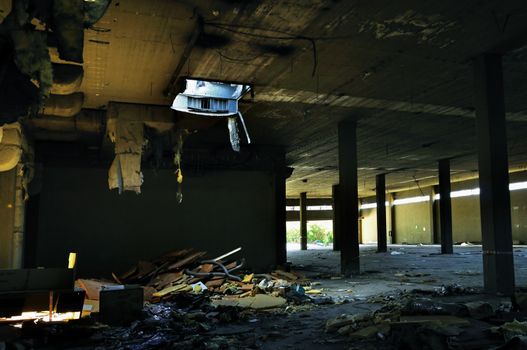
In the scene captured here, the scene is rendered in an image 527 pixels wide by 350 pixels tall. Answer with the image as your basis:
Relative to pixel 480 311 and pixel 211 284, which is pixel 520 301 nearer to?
pixel 480 311

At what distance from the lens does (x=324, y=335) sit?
5664 millimetres

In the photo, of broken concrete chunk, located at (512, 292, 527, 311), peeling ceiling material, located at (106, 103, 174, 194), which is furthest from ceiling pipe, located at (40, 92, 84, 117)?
broken concrete chunk, located at (512, 292, 527, 311)

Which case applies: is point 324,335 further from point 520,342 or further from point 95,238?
point 95,238

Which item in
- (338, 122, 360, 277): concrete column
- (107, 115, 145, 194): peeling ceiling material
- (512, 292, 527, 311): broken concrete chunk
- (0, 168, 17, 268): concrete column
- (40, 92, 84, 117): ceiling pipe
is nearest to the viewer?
(512, 292, 527, 311): broken concrete chunk

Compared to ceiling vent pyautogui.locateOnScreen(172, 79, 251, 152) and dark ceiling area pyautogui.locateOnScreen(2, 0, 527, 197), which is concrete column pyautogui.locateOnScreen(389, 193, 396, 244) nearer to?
dark ceiling area pyautogui.locateOnScreen(2, 0, 527, 197)

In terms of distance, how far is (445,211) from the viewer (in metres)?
20.2

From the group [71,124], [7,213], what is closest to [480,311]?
[7,213]

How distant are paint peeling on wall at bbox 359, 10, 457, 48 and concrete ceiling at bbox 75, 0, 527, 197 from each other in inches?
0.7

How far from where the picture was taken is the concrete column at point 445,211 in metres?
20.2

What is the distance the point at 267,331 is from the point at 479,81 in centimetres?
591

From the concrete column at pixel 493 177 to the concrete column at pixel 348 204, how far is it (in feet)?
14.8

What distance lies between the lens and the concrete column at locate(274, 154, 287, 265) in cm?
1540

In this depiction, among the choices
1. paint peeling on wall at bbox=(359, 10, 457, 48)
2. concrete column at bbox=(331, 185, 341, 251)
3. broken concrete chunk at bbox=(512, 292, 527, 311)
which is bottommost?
broken concrete chunk at bbox=(512, 292, 527, 311)

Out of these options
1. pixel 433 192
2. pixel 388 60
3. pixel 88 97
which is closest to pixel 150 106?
pixel 88 97
